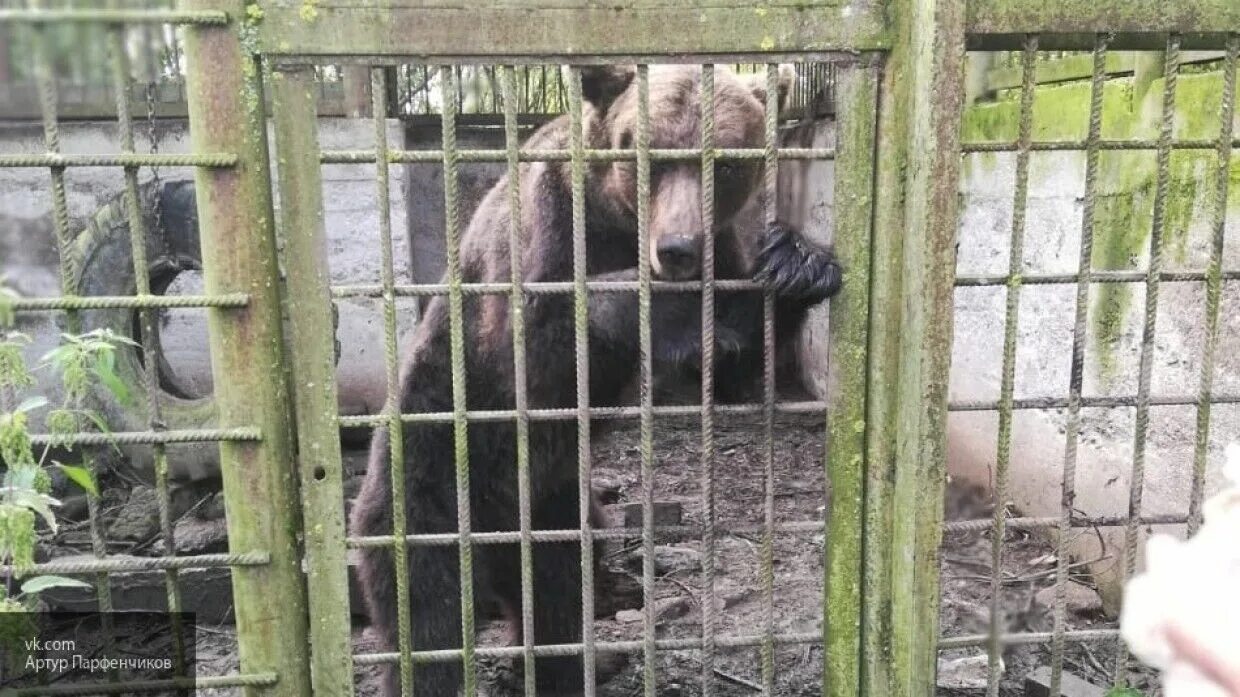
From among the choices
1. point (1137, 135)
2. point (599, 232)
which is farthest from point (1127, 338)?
point (599, 232)

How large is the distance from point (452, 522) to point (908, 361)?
181cm

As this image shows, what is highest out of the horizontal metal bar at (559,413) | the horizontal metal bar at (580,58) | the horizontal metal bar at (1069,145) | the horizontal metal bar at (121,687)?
the horizontal metal bar at (580,58)

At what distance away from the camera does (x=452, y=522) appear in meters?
3.27

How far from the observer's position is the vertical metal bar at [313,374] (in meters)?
2.07

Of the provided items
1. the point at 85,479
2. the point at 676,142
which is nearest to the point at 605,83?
the point at 676,142

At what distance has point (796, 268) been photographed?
2.24 meters

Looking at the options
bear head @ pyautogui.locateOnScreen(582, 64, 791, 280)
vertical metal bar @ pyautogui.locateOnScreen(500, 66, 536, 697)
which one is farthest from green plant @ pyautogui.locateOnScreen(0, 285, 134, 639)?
bear head @ pyautogui.locateOnScreen(582, 64, 791, 280)

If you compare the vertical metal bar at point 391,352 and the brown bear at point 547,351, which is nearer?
the vertical metal bar at point 391,352

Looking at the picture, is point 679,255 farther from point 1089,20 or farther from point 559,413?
point 1089,20

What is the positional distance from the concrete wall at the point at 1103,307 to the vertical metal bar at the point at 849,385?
41.6 inches

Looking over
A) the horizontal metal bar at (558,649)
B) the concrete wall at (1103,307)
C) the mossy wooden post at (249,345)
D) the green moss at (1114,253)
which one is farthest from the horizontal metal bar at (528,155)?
Result: the green moss at (1114,253)

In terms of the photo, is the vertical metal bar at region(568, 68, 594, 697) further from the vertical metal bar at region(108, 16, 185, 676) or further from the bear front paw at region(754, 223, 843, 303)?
the vertical metal bar at region(108, 16, 185, 676)

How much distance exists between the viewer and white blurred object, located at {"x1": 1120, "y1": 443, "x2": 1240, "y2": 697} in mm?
708

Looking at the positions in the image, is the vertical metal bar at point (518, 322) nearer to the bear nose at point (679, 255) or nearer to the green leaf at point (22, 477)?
the bear nose at point (679, 255)
